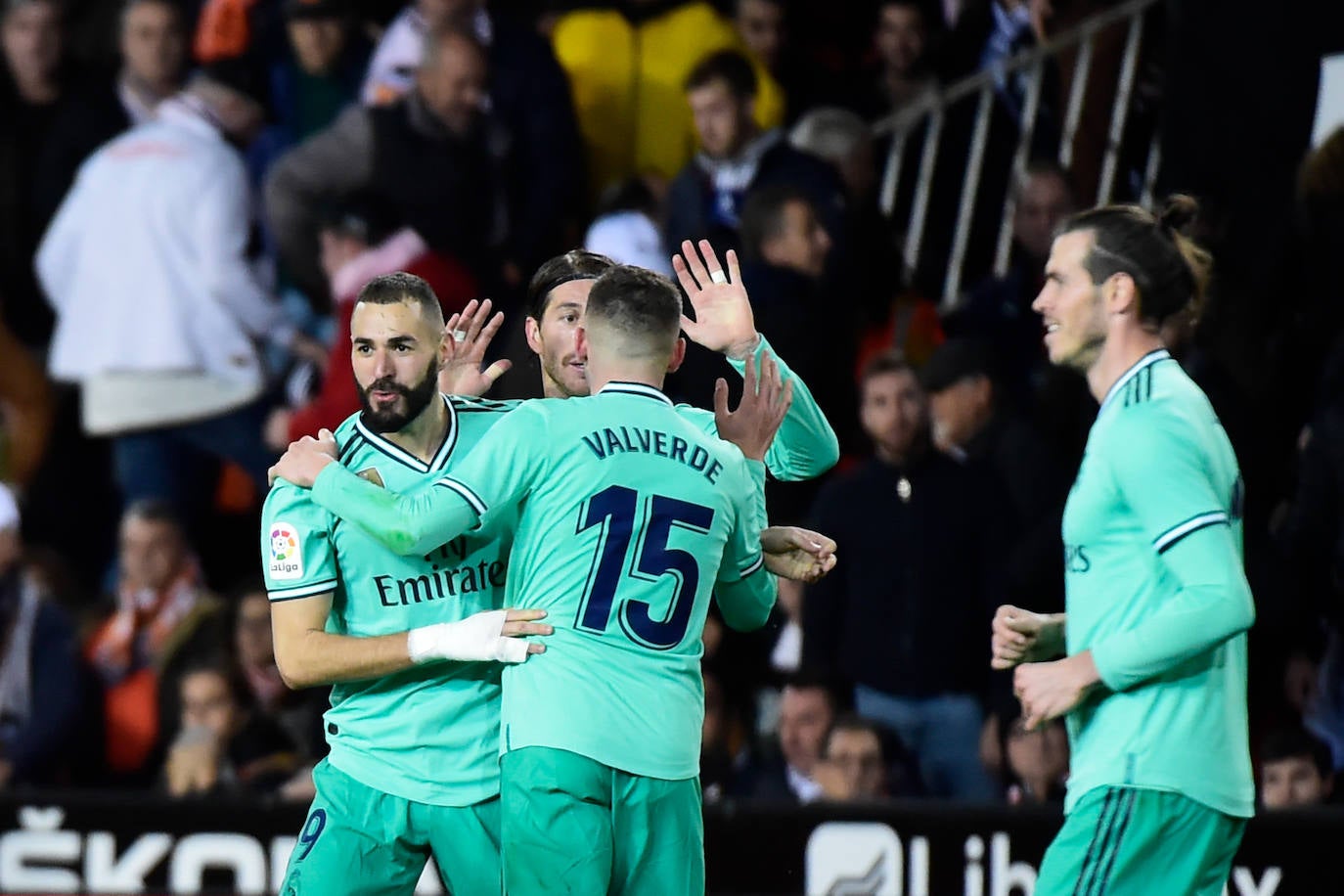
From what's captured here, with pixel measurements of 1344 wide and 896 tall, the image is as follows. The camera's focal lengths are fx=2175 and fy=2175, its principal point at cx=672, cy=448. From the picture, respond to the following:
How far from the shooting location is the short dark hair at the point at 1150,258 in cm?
416

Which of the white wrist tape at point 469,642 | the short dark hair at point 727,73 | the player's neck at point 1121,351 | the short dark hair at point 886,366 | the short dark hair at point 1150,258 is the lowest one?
the white wrist tape at point 469,642

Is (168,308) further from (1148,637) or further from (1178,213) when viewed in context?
(1148,637)

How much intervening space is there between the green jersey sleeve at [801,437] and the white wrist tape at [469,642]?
0.91 metres

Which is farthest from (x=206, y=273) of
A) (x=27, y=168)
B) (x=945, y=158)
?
(x=945, y=158)

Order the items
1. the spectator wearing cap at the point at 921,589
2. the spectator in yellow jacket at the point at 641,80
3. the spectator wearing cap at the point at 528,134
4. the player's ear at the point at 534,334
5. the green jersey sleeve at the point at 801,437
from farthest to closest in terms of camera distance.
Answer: the spectator in yellow jacket at the point at 641,80 → the spectator wearing cap at the point at 528,134 → the spectator wearing cap at the point at 921,589 → the player's ear at the point at 534,334 → the green jersey sleeve at the point at 801,437

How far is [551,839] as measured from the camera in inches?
167

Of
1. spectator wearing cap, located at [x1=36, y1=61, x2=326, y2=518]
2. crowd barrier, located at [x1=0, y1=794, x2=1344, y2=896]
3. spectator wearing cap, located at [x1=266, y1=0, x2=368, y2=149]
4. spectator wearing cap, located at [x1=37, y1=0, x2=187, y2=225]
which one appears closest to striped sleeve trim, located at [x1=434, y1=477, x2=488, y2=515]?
crowd barrier, located at [x1=0, y1=794, x2=1344, y2=896]

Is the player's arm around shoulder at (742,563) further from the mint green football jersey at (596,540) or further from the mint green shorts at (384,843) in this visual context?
the mint green shorts at (384,843)

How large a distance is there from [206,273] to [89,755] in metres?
2.09

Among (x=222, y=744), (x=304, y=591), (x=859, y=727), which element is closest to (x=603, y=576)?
(x=304, y=591)

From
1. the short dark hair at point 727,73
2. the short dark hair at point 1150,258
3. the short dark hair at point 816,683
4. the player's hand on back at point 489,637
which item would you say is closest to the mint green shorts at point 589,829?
the player's hand on back at point 489,637

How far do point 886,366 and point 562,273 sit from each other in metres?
3.04

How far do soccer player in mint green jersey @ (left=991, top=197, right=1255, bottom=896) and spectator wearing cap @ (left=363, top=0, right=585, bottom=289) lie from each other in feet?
16.4

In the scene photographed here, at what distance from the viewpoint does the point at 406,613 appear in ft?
15.2
